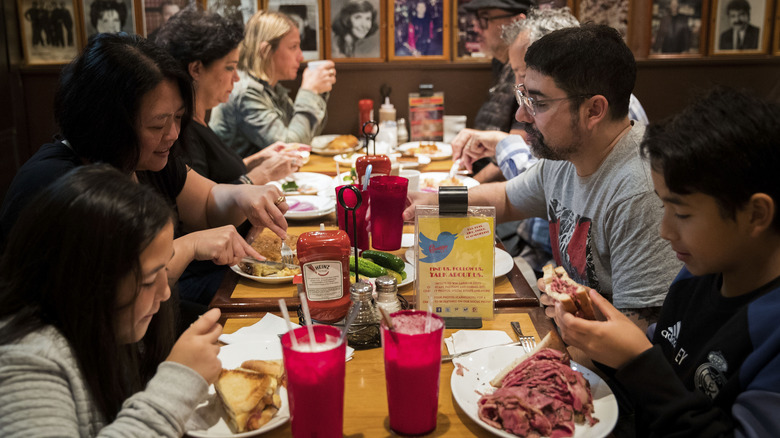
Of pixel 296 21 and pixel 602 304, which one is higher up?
pixel 296 21

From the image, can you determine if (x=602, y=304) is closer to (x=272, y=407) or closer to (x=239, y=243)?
(x=272, y=407)

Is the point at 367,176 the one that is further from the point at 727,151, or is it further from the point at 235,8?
the point at 235,8

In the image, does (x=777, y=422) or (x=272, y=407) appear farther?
(x=272, y=407)

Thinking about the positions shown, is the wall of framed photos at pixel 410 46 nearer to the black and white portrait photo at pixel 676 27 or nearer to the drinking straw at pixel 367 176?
the black and white portrait photo at pixel 676 27

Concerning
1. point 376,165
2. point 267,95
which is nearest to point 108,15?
point 267,95

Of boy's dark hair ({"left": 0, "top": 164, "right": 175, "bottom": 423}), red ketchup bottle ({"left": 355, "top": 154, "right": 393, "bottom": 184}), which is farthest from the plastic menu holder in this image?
red ketchup bottle ({"left": 355, "top": 154, "right": 393, "bottom": 184})

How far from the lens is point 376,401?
1241 mm

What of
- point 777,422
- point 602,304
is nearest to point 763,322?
point 777,422

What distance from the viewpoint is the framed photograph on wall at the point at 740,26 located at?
459cm

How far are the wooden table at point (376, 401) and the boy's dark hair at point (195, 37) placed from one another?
1840mm

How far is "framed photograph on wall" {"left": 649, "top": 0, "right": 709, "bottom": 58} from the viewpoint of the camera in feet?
15.0

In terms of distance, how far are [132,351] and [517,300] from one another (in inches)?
36.6

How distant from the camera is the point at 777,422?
1.02 m

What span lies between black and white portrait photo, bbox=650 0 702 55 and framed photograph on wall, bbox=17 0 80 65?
407 centimetres
